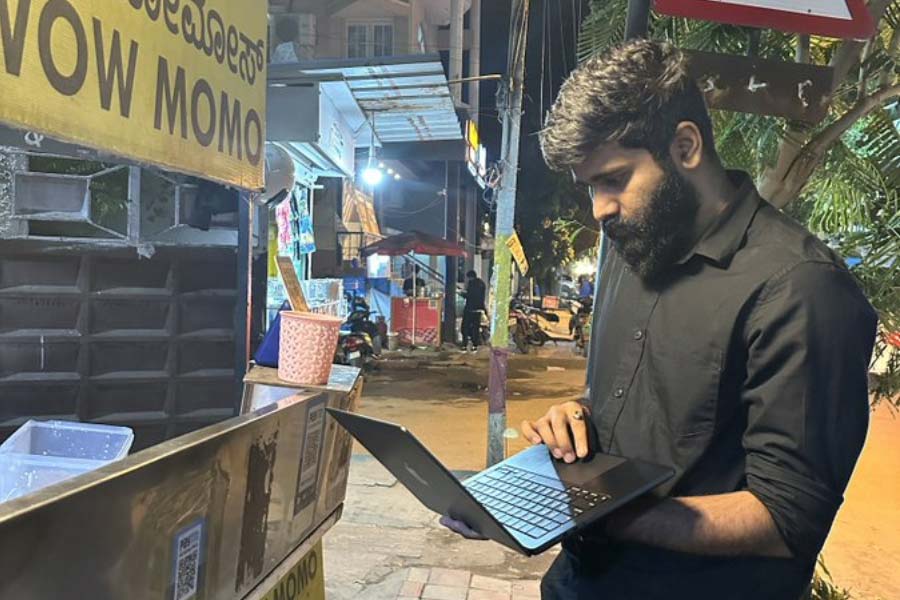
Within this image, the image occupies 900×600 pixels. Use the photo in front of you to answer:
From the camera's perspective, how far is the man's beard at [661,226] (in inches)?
52.6

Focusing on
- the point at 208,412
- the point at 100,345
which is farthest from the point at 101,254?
the point at 208,412

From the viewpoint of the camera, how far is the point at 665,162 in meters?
1.32

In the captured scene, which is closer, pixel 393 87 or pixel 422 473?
pixel 422 473

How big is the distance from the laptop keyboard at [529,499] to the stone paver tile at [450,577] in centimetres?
270

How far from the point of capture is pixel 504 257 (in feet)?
19.9

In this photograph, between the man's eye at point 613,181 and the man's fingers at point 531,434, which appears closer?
the man's eye at point 613,181

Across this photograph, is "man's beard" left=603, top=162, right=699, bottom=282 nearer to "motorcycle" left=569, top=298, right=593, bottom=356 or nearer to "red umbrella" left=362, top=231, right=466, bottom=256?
"red umbrella" left=362, top=231, right=466, bottom=256

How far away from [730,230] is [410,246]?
1259cm

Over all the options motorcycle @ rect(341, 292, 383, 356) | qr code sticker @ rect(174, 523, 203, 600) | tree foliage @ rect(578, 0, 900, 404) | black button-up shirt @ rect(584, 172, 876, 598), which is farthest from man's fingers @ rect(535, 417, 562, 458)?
motorcycle @ rect(341, 292, 383, 356)

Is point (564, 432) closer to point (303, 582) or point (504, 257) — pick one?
point (303, 582)

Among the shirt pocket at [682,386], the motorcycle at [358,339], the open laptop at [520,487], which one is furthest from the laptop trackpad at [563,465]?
the motorcycle at [358,339]

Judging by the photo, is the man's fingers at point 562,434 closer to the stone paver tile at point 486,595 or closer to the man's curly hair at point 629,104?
the man's curly hair at point 629,104

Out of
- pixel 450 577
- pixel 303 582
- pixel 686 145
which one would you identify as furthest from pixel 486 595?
pixel 686 145

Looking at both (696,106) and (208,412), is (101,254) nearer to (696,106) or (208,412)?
(208,412)
